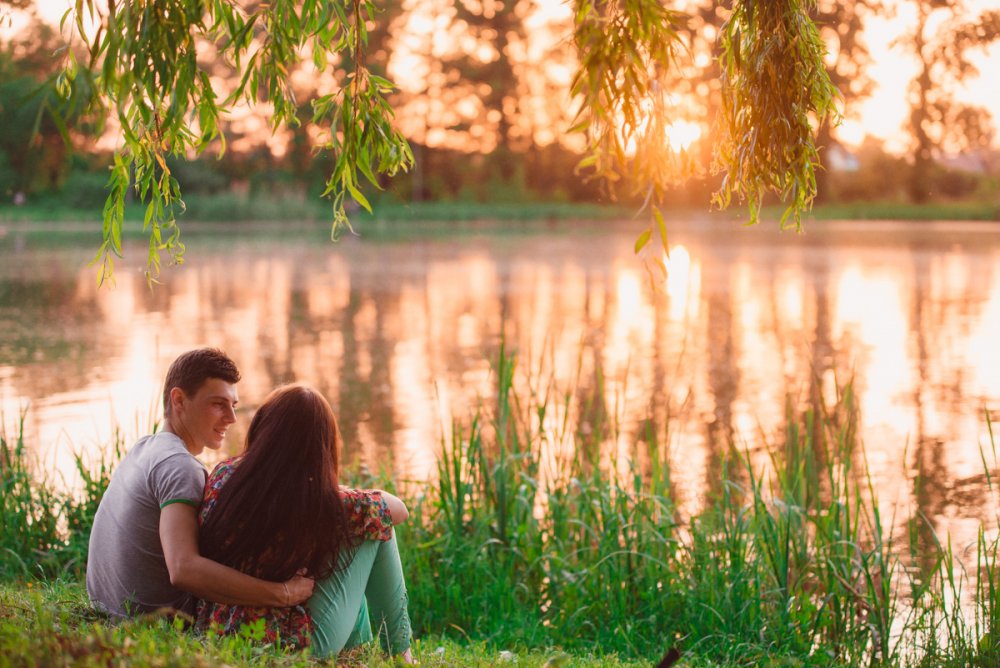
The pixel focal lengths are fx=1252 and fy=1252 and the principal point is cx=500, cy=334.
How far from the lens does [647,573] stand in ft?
15.6

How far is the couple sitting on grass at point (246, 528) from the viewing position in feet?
9.76

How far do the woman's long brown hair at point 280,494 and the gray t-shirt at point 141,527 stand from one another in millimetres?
132

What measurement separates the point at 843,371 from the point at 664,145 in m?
8.43

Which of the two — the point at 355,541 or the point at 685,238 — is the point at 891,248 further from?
the point at 355,541

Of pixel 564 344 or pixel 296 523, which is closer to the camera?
pixel 296 523

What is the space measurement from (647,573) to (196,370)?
222 cm

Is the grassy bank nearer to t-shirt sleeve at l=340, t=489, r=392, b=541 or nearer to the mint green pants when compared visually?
the mint green pants

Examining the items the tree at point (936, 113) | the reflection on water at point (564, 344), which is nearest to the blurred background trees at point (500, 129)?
the tree at point (936, 113)

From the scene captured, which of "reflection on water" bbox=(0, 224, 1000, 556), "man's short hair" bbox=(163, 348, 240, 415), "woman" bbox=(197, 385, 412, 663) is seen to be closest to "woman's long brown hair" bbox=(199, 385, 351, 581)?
"woman" bbox=(197, 385, 412, 663)

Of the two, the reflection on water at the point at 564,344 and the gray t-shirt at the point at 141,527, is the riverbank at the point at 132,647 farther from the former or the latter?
the reflection on water at the point at 564,344

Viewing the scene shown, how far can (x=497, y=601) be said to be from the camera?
15.8 ft

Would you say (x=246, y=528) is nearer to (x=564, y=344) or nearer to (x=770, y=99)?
(x=770, y=99)

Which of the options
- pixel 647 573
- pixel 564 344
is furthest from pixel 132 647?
pixel 564 344

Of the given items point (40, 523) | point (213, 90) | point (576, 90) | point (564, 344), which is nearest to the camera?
point (576, 90)
